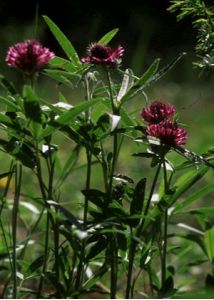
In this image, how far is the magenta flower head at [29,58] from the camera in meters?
1.08

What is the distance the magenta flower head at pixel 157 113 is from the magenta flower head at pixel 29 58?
0.68 ft

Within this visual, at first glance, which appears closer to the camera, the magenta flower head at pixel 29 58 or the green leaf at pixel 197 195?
the magenta flower head at pixel 29 58

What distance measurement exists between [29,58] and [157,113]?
0.25 metres

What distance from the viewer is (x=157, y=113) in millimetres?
1219

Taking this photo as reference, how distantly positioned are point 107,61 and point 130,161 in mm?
1763

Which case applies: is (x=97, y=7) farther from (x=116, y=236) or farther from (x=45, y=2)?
(x=116, y=236)

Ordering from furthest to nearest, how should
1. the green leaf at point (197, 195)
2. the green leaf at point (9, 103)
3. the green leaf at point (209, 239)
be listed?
the green leaf at point (209, 239) < the green leaf at point (197, 195) < the green leaf at point (9, 103)

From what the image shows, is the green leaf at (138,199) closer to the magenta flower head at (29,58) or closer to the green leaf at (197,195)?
the green leaf at (197,195)

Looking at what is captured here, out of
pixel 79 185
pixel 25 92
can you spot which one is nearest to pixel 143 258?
pixel 25 92

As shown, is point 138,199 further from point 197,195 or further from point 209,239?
point 209,239

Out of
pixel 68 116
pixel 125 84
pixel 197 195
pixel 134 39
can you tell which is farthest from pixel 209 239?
pixel 134 39

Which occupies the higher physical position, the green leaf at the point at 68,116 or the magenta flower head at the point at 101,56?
the magenta flower head at the point at 101,56

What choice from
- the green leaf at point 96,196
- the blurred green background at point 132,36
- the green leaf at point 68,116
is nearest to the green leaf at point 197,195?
the green leaf at point 96,196

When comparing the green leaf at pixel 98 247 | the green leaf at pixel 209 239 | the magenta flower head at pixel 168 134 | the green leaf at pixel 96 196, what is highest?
the magenta flower head at pixel 168 134
